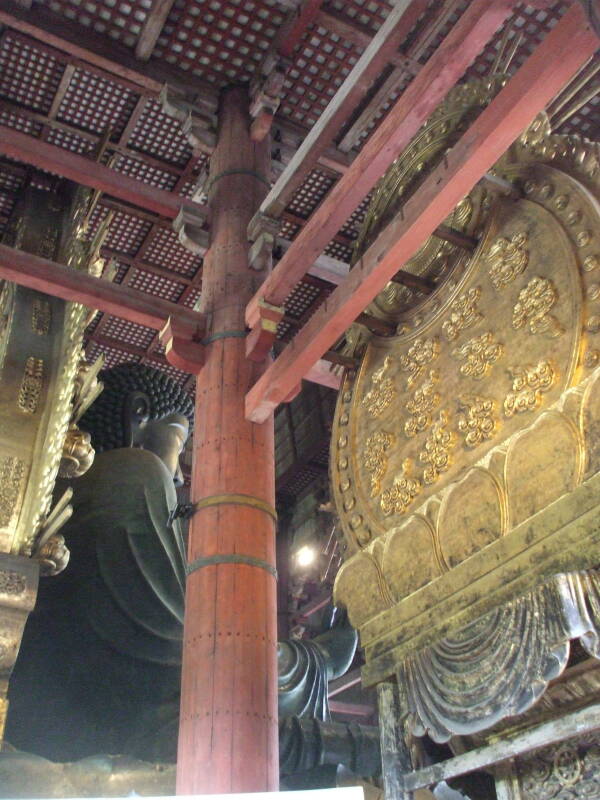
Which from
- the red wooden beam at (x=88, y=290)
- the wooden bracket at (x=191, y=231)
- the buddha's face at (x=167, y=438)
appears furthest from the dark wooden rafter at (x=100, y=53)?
the buddha's face at (x=167, y=438)

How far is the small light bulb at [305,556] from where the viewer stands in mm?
8732

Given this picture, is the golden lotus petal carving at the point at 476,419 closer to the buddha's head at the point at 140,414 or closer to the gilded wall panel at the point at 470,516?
the gilded wall panel at the point at 470,516

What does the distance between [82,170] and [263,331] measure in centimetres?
170

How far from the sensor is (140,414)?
21.6ft

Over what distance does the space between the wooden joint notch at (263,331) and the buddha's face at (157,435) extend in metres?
2.92

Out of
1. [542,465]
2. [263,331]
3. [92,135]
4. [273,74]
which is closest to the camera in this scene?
[542,465]

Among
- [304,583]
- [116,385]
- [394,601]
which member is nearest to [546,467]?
[394,601]

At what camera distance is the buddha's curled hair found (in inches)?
251

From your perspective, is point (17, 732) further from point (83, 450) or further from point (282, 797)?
point (282, 797)

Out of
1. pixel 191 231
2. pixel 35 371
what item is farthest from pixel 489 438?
pixel 35 371

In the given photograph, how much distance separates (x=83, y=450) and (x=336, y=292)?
92.4 inches

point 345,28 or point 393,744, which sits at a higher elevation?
point 345,28

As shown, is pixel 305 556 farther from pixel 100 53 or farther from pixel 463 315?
pixel 463 315

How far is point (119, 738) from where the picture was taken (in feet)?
15.3
